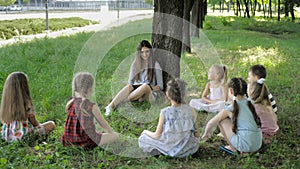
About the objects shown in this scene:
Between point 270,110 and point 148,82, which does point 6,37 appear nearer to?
point 148,82

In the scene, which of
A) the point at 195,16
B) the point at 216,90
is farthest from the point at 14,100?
the point at 195,16

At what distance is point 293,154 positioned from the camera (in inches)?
159

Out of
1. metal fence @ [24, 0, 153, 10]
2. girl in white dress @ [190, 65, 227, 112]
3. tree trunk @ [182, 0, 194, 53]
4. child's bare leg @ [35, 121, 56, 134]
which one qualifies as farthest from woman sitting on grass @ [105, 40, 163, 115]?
metal fence @ [24, 0, 153, 10]

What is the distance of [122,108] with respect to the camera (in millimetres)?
5465

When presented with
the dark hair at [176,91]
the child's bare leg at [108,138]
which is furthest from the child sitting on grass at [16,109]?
the dark hair at [176,91]

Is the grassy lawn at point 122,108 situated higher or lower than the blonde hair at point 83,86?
lower

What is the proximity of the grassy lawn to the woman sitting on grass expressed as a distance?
0.20 meters

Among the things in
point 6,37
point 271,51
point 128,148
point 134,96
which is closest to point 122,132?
point 128,148

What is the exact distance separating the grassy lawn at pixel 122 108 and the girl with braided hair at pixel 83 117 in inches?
4.4

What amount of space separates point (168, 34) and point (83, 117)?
2677mm

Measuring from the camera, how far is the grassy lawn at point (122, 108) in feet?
12.3

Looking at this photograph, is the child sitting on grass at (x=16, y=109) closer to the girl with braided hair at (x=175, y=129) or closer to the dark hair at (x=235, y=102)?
the girl with braided hair at (x=175, y=129)

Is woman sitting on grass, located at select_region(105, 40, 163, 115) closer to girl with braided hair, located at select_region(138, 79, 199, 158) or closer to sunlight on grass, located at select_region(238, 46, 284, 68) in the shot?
girl with braided hair, located at select_region(138, 79, 199, 158)

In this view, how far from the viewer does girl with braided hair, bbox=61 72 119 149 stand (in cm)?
391
